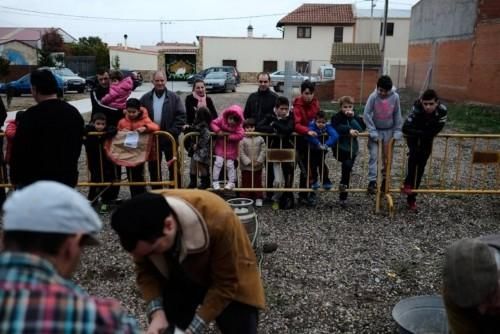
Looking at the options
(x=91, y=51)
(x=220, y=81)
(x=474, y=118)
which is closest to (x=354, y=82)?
(x=474, y=118)

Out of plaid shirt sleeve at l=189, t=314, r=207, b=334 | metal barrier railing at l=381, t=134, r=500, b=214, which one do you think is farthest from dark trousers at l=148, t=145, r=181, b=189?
plaid shirt sleeve at l=189, t=314, r=207, b=334

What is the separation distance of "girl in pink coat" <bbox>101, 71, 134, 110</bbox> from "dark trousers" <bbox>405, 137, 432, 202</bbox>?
3804mm

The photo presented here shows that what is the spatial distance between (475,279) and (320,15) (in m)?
46.8

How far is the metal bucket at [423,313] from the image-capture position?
351cm

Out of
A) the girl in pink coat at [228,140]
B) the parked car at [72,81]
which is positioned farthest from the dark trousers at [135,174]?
the parked car at [72,81]

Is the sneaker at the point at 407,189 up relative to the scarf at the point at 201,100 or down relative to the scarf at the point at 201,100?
down

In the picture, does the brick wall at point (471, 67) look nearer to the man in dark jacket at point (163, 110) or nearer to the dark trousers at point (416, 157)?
the dark trousers at point (416, 157)

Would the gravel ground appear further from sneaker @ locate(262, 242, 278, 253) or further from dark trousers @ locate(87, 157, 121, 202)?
dark trousers @ locate(87, 157, 121, 202)

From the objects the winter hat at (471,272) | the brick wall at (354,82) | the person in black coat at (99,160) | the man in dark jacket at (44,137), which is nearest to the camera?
the winter hat at (471,272)

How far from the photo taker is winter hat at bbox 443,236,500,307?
1864 millimetres

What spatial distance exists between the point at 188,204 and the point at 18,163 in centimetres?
234

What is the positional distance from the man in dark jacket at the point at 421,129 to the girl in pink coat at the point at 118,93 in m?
3.69

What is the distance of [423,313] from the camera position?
11.6 feet

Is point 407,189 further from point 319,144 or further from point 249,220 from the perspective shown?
point 249,220
